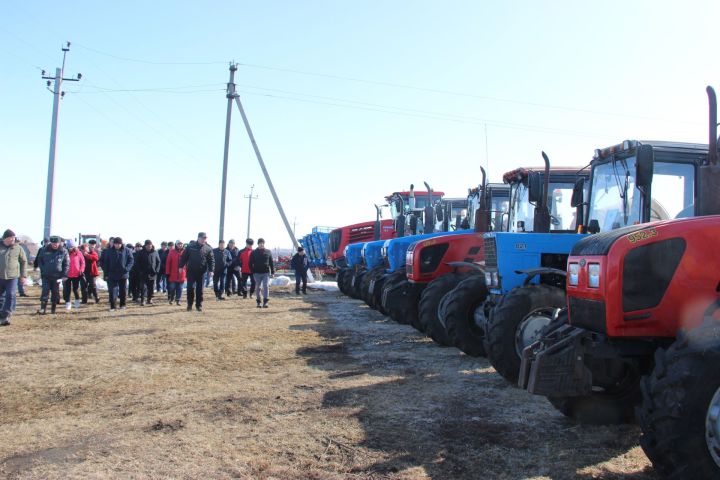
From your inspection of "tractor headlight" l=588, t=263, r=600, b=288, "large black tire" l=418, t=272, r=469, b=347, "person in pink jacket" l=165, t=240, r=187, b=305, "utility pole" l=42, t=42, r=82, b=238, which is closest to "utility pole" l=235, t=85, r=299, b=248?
"utility pole" l=42, t=42, r=82, b=238

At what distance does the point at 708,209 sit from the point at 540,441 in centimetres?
194

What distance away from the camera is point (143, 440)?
4.38 m

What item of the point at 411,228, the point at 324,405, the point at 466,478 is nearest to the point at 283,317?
the point at 411,228

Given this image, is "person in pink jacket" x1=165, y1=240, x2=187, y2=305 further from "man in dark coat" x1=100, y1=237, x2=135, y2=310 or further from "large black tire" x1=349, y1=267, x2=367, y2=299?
"large black tire" x1=349, y1=267, x2=367, y2=299

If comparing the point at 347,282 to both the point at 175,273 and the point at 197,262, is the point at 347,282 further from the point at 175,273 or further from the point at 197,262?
the point at 197,262

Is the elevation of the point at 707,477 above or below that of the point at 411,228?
below

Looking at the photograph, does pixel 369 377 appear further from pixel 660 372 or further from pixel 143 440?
pixel 660 372

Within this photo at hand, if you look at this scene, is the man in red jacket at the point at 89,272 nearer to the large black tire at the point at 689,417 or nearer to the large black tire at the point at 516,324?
the large black tire at the point at 516,324

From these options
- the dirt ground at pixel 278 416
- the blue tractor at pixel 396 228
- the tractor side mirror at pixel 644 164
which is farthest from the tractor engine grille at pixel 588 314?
the blue tractor at pixel 396 228

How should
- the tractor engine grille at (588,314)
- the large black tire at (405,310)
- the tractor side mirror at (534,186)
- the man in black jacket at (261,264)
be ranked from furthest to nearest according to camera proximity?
the man in black jacket at (261,264), the large black tire at (405,310), the tractor side mirror at (534,186), the tractor engine grille at (588,314)

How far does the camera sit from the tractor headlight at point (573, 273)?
402cm

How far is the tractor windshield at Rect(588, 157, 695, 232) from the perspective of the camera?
5.56m

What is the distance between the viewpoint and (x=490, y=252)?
6984 mm

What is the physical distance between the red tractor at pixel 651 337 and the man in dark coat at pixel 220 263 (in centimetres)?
1283
